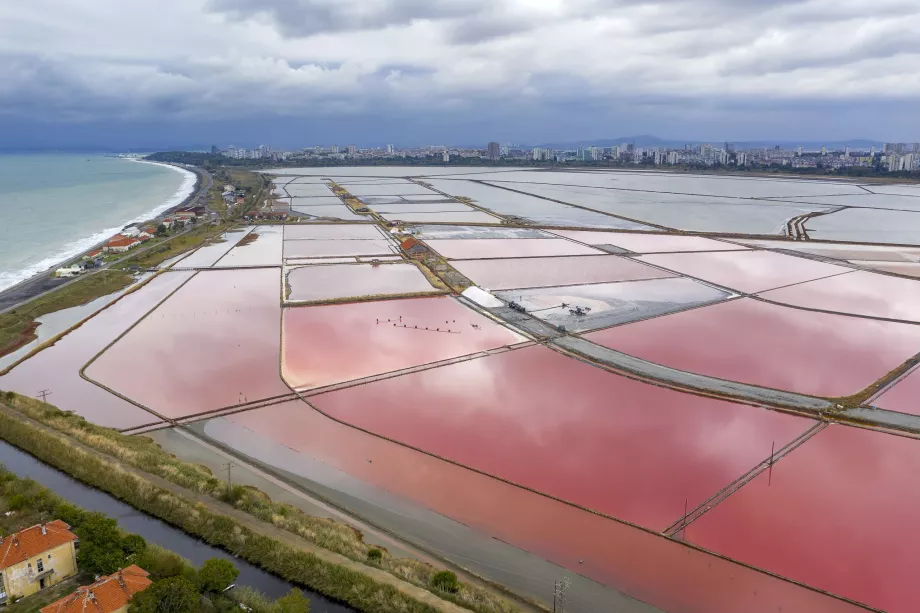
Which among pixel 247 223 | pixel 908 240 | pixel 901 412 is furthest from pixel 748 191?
pixel 901 412

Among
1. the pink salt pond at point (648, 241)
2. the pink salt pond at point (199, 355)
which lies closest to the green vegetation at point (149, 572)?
the pink salt pond at point (199, 355)

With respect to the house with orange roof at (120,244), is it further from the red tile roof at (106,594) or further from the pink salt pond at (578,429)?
the red tile roof at (106,594)

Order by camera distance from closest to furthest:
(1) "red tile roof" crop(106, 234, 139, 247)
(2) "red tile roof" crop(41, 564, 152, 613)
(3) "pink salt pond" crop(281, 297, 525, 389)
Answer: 1. (2) "red tile roof" crop(41, 564, 152, 613)
2. (3) "pink salt pond" crop(281, 297, 525, 389)
3. (1) "red tile roof" crop(106, 234, 139, 247)

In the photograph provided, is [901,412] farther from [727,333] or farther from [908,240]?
[908,240]

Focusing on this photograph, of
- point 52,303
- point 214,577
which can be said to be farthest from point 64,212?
point 214,577

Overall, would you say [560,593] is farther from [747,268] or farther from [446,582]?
[747,268]

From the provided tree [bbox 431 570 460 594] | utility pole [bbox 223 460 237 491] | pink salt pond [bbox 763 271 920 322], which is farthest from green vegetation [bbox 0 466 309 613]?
pink salt pond [bbox 763 271 920 322]

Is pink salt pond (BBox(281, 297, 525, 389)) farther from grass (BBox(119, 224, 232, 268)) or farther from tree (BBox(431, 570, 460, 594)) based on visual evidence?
grass (BBox(119, 224, 232, 268))
